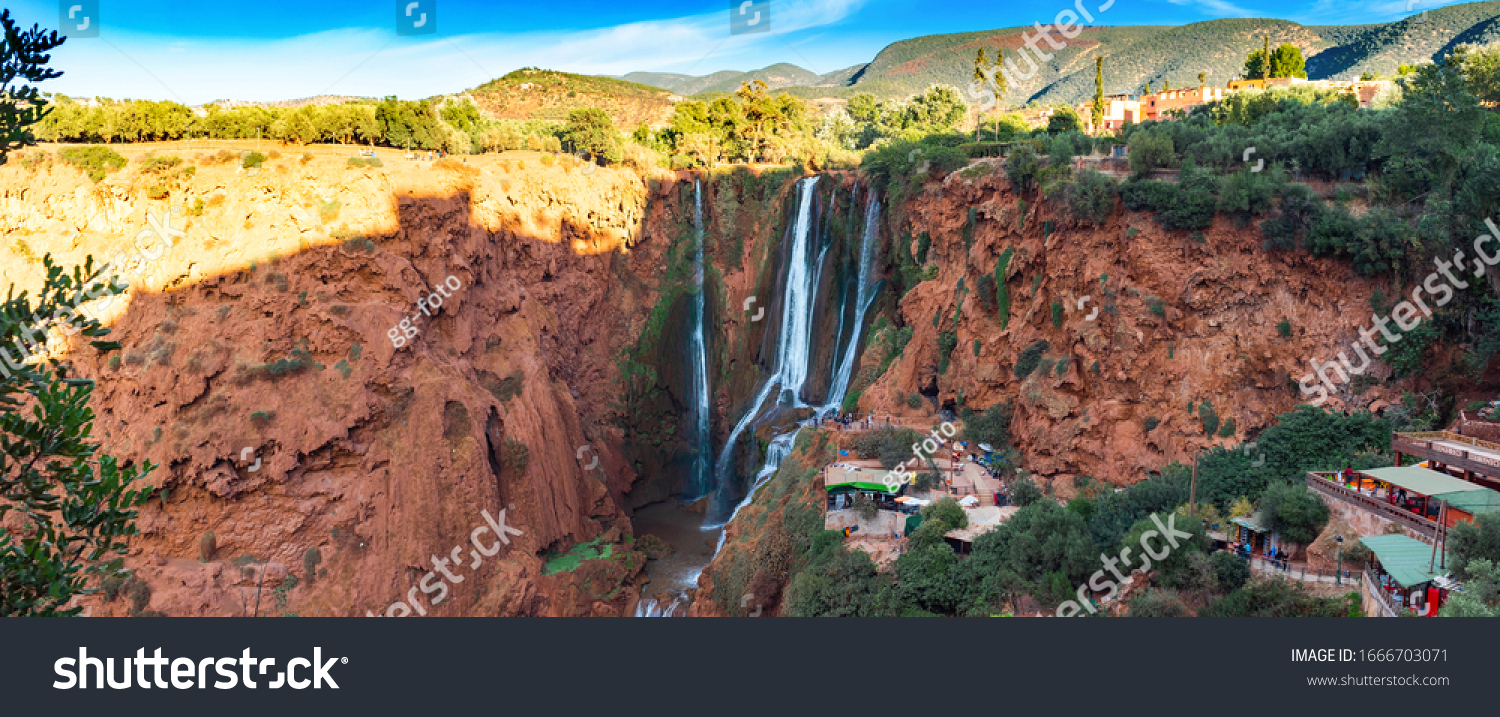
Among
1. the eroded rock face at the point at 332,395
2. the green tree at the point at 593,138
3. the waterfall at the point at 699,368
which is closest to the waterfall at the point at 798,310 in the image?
the waterfall at the point at 699,368

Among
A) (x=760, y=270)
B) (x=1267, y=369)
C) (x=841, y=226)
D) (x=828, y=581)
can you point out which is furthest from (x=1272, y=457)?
(x=760, y=270)

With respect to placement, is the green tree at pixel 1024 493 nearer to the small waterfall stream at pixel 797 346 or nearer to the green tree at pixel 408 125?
the small waterfall stream at pixel 797 346

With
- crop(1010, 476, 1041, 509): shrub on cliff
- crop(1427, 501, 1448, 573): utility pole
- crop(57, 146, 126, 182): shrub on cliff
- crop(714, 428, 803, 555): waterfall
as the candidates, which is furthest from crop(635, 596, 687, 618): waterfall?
crop(57, 146, 126, 182): shrub on cliff

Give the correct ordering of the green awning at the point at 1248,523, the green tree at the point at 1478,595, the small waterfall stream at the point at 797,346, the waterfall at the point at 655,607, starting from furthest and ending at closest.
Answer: the small waterfall stream at the point at 797,346
the waterfall at the point at 655,607
the green awning at the point at 1248,523
the green tree at the point at 1478,595

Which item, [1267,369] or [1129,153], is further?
[1129,153]

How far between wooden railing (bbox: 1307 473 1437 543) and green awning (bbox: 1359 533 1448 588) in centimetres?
32

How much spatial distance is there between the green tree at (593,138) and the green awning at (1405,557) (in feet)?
116

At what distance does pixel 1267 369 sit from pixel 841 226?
67.9ft

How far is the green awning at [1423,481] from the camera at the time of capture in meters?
16.8

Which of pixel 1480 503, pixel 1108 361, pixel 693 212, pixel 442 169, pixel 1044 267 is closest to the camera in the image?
pixel 1480 503

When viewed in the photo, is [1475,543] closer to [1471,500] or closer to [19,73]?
[1471,500]

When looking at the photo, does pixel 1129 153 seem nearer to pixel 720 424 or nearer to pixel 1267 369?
pixel 1267 369

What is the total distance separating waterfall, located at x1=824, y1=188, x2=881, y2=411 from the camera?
3803 centimetres

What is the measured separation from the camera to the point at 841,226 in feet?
134
